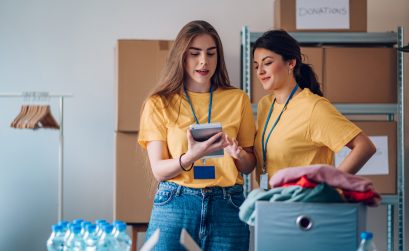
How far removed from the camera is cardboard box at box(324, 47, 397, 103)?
118 inches

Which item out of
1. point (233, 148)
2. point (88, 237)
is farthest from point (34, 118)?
point (88, 237)

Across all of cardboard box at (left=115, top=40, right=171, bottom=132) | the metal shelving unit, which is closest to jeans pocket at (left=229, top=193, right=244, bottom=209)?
the metal shelving unit

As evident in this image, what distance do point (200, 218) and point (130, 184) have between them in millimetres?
1193

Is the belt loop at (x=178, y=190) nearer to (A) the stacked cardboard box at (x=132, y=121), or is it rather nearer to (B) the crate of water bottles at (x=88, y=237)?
(B) the crate of water bottles at (x=88, y=237)

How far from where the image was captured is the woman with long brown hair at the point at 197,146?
1.87 metres

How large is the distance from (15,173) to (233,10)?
1670mm

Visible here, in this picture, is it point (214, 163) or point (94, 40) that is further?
point (94, 40)

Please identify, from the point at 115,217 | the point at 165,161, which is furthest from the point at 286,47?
the point at 115,217

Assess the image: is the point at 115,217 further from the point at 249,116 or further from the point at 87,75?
the point at 249,116

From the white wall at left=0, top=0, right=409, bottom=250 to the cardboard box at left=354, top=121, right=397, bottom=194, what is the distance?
92 centimetres

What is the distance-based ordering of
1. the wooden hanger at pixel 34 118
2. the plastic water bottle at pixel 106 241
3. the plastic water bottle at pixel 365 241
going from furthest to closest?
the wooden hanger at pixel 34 118
the plastic water bottle at pixel 106 241
the plastic water bottle at pixel 365 241

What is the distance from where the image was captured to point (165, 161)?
188 centimetres

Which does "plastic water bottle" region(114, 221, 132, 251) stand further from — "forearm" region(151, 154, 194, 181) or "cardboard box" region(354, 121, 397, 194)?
"cardboard box" region(354, 121, 397, 194)

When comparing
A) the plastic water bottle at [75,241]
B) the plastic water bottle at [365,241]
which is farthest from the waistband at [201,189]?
the plastic water bottle at [365,241]
